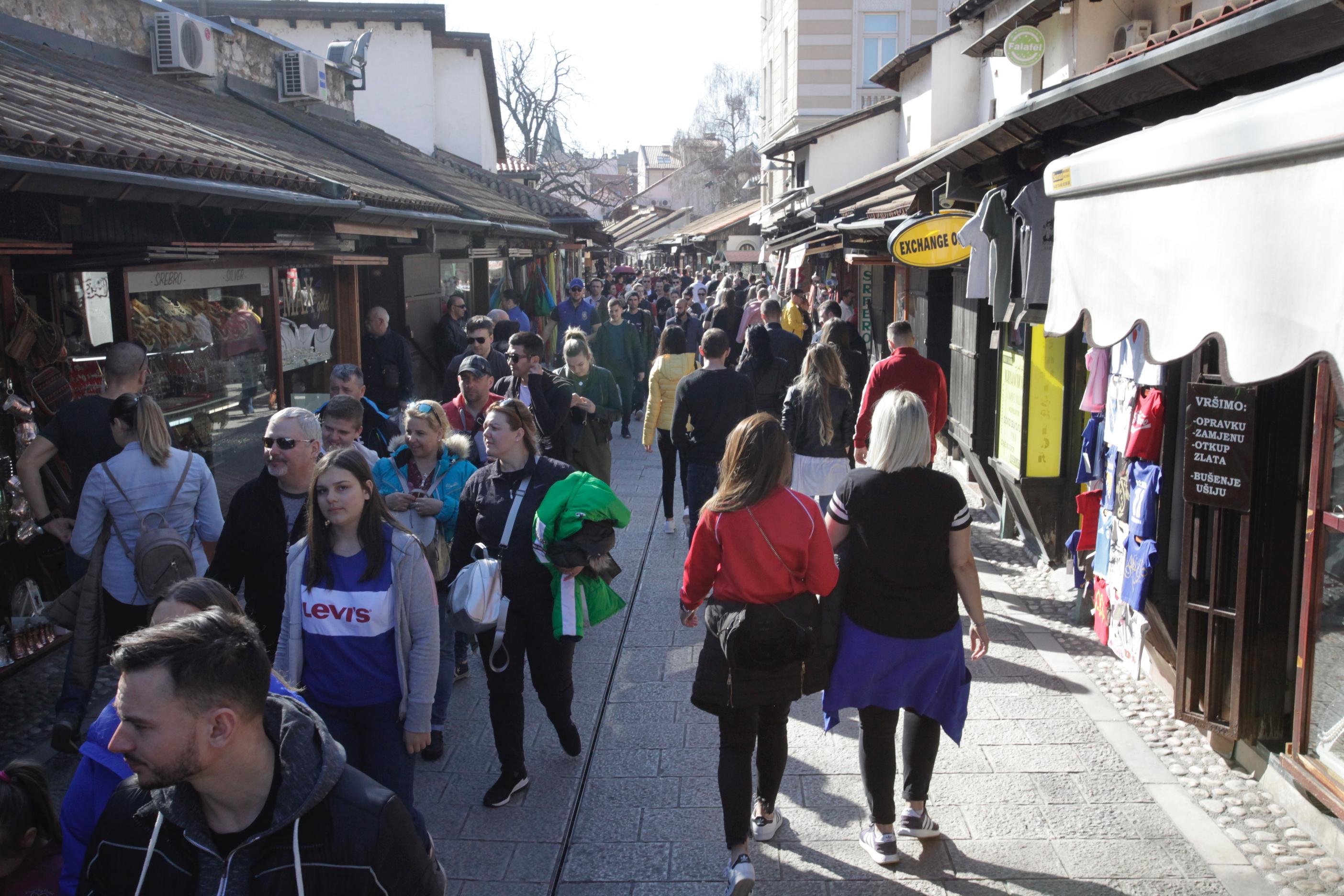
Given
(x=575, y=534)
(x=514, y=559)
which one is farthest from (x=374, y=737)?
(x=575, y=534)

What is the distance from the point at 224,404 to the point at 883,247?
7918 mm

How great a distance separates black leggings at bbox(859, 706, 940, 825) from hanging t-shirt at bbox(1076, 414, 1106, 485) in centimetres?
273

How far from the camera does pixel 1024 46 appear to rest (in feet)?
32.7

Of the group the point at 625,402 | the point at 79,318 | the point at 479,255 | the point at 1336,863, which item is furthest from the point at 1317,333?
the point at 479,255

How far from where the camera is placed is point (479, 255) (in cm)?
1539

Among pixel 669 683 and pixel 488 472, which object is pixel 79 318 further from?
pixel 669 683

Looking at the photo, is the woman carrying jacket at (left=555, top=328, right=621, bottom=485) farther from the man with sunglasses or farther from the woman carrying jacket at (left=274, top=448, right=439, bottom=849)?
the woman carrying jacket at (left=274, top=448, right=439, bottom=849)

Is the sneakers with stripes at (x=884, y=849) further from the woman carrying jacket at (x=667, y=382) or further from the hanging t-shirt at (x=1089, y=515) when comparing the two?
the woman carrying jacket at (x=667, y=382)

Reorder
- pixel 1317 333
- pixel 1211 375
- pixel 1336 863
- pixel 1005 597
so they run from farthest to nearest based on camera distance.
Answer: pixel 1005 597 → pixel 1211 375 → pixel 1336 863 → pixel 1317 333

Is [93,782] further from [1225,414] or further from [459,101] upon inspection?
[459,101]

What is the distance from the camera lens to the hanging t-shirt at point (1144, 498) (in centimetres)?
538

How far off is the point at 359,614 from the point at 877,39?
31.7m

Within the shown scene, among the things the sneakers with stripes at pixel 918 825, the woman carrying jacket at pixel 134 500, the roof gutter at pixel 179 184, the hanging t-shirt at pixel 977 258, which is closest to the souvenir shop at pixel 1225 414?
the hanging t-shirt at pixel 977 258

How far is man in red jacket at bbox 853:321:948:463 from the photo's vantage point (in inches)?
301
